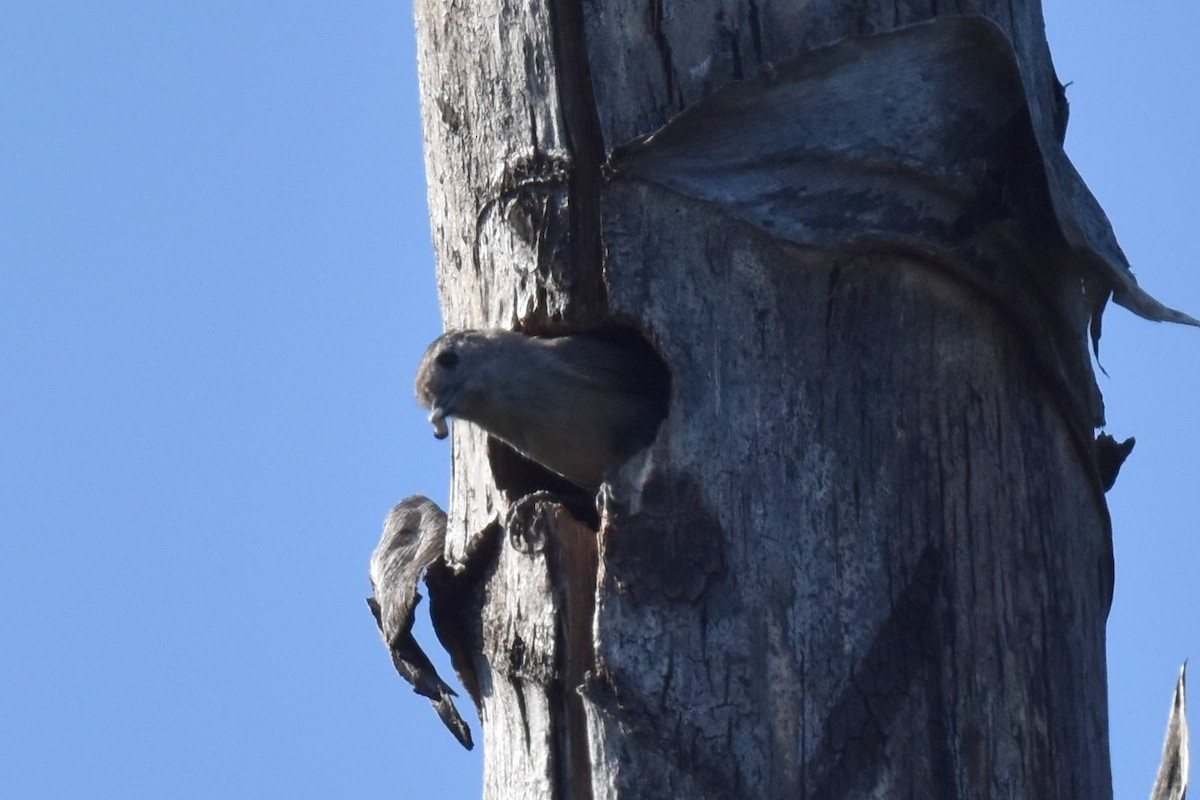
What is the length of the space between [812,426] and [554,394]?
1.15 m

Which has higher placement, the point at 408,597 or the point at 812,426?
the point at 812,426

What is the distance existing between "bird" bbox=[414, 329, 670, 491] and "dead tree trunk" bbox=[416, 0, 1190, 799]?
350 mm

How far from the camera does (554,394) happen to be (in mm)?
4777

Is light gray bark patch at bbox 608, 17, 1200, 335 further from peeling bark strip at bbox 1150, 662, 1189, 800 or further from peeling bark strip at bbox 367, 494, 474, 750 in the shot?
peeling bark strip at bbox 367, 494, 474, 750

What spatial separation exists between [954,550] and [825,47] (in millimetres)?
1178

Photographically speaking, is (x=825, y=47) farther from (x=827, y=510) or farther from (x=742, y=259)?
(x=827, y=510)

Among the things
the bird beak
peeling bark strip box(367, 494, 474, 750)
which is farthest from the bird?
peeling bark strip box(367, 494, 474, 750)

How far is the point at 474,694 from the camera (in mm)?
4316

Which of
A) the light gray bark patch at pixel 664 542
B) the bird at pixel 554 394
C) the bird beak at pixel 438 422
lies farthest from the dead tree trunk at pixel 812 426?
the bird beak at pixel 438 422

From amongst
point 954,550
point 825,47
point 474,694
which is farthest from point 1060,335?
point 474,694

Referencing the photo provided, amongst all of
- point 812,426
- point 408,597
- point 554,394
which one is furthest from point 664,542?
point 554,394

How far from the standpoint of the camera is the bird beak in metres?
4.90

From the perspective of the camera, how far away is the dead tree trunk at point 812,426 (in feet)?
12.0

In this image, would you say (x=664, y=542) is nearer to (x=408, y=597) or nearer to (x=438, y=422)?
(x=408, y=597)
